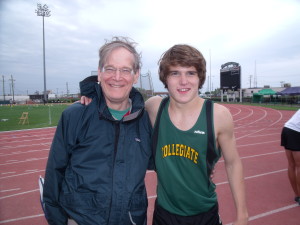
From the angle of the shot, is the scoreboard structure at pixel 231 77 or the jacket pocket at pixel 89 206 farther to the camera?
the scoreboard structure at pixel 231 77

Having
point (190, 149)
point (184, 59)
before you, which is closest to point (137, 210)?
point (190, 149)

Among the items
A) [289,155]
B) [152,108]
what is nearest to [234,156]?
[152,108]

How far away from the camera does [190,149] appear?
1816 mm

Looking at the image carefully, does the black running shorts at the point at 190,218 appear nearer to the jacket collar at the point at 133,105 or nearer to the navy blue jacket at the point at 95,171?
the navy blue jacket at the point at 95,171

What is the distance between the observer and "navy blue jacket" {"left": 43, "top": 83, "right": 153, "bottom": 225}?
157 cm

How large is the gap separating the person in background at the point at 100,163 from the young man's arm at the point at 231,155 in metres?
0.59

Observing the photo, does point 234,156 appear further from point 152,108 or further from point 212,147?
point 152,108

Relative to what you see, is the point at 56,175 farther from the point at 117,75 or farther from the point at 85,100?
the point at 117,75

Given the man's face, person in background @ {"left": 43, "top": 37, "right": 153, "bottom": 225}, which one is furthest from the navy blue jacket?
the man's face

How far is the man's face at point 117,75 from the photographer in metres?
1.79

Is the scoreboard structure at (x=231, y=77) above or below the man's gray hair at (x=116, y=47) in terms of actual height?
above

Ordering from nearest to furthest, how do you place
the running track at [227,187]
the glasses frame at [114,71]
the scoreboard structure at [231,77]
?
1. the glasses frame at [114,71]
2. the running track at [227,187]
3. the scoreboard structure at [231,77]

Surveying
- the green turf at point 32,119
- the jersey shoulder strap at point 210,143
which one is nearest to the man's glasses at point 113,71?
the jersey shoulder strap at point 210,143

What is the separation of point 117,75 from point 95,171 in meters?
0.71
